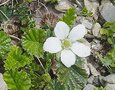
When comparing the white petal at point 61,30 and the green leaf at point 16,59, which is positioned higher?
the white petal at point 61,30

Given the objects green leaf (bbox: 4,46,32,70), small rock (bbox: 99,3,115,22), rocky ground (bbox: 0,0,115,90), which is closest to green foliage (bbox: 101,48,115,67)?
rocky ground (bbox: 0,0,115,90)

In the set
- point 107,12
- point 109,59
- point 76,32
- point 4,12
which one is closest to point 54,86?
point 76,32

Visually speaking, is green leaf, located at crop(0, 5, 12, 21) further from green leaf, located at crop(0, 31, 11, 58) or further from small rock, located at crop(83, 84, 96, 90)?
small rock, located at crop(83, 84, 96, 90)

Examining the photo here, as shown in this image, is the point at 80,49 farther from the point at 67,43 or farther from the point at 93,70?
the point at 93,70

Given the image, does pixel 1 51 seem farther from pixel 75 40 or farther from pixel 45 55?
pixel 75 40

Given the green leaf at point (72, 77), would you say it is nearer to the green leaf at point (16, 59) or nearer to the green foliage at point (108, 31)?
the green leaf at point (16, 59)

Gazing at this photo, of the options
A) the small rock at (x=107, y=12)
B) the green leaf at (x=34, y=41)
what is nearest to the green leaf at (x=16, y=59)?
the green leaf at (x=34, y=41)
